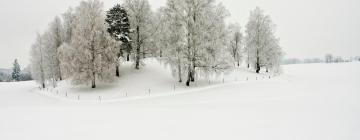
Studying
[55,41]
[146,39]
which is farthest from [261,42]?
[55,41]

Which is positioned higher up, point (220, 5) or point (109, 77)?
point (220, 5)

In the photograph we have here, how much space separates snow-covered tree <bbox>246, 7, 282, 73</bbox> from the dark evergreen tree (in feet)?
85.4

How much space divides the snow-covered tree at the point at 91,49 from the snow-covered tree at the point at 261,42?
29206mm

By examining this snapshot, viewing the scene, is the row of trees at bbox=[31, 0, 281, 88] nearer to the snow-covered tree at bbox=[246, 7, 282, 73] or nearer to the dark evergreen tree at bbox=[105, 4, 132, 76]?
the dark evergreen tree at bbox=[105, 4, 132, 76]

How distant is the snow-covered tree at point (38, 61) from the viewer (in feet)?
180

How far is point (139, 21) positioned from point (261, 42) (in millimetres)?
24728

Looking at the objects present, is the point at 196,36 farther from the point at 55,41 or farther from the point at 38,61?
the point at 38,61

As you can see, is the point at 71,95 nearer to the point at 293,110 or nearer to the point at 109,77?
the point at 109,77

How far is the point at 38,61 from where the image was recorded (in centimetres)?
5559

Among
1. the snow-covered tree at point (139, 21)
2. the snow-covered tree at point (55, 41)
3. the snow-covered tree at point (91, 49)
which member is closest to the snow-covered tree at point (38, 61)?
the snow-covered tree at point (55, 41)

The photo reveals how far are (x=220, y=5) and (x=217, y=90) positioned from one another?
13981 millimetres

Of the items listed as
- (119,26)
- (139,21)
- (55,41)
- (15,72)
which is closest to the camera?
(119,26)

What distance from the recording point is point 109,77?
38.9m

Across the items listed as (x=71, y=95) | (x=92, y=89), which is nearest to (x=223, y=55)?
(x=92, y=89)
